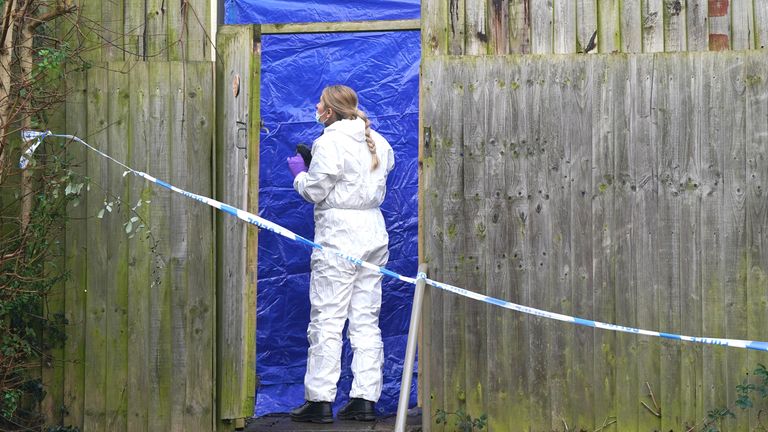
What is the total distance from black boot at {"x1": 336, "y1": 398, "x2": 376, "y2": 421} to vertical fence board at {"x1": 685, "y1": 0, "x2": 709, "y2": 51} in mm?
3034

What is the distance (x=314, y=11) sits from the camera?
889cm

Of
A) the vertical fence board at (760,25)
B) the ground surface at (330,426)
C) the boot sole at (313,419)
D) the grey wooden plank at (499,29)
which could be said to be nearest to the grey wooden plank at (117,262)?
the ground surface at (330,426)

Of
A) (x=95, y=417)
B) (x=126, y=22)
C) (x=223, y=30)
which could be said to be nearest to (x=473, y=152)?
(x=223, y=30)

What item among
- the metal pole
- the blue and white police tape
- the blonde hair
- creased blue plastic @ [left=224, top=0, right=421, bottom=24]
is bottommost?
the metal pole

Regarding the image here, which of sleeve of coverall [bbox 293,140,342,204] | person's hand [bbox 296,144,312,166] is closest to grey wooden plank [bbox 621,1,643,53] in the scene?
sleeve of coverall [bbox 293,140,342,204]

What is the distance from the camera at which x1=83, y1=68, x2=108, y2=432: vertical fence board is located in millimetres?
6828

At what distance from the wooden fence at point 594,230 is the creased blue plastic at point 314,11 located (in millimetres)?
2291

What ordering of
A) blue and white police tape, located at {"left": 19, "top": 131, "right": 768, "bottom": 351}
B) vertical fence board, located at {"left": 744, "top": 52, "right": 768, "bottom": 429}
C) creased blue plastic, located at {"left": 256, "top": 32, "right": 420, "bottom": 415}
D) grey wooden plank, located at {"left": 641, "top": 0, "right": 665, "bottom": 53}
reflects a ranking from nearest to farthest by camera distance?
blue and white police tape, located at {"left": 19, "top": 131, "right": 768, "bottom": 351}
vertical fence board, located at {"left": 744, "top": 52, "right": 768, "bottom": 429}
grey wooden plank, located at {"left": 641, "top": 0, "right": 665, "bottom": 53}
creased blue plastic, located at {"left": 256, "top": 32, "right": 420, "bottom": 415}

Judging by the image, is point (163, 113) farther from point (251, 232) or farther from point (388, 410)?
point (388, 410)

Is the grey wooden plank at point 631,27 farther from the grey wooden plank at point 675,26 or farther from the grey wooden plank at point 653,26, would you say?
the grey wooden plank at point 675,26

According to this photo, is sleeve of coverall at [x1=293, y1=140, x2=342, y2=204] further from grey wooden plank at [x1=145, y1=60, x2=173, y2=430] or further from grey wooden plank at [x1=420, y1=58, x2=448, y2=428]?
grey wooden plank at [x1=145, y1=60, x2=173, y2=430]

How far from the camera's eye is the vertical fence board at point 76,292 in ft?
22.5

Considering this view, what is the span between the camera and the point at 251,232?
22.6 feet

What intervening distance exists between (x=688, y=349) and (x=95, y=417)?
3664 mm
